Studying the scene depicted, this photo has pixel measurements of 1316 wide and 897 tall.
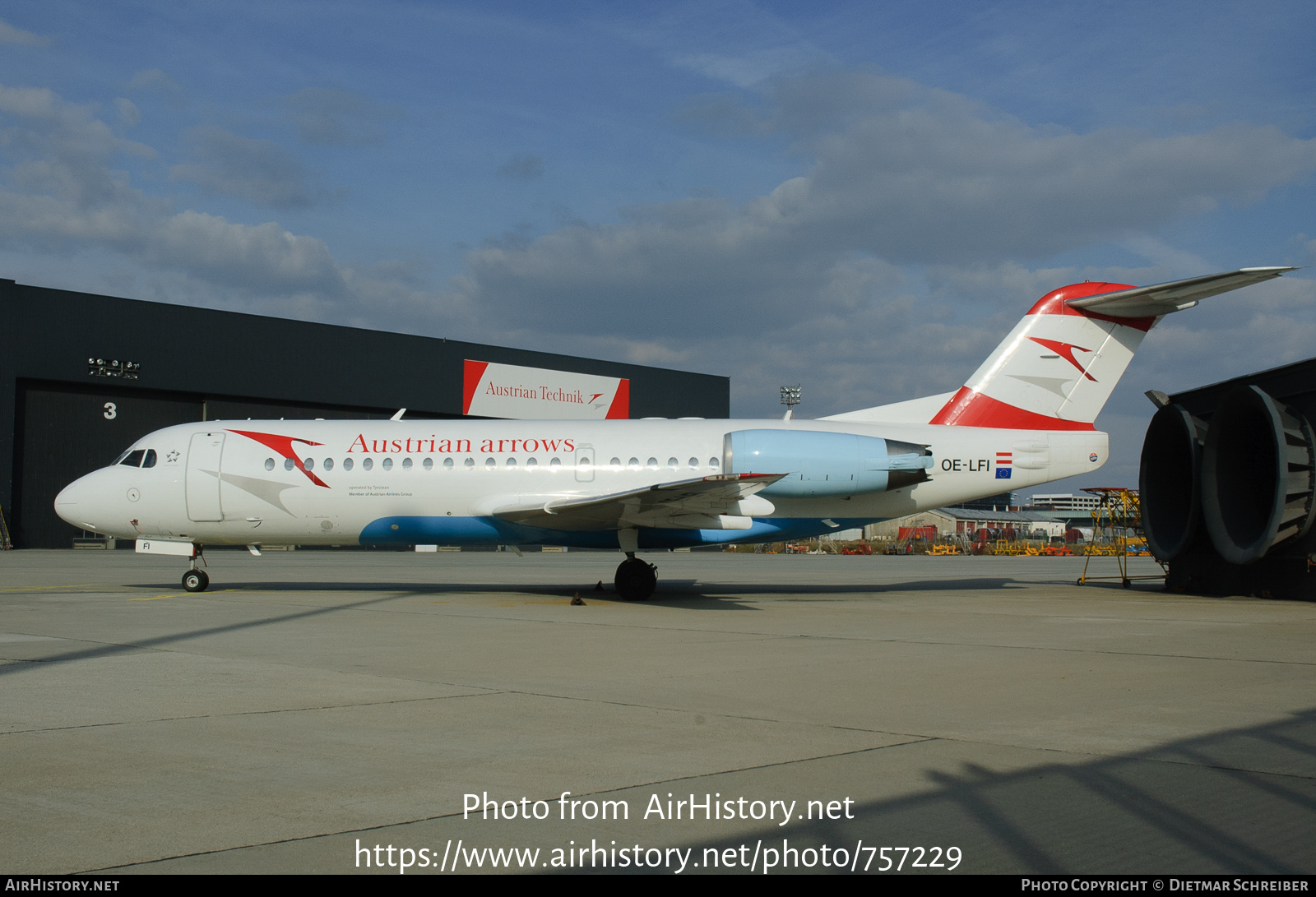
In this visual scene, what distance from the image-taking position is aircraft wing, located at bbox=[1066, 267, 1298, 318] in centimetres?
1639

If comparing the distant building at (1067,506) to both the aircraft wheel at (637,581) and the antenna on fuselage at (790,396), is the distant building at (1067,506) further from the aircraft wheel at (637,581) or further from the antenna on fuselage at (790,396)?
the aircraft wheel at (637,581)

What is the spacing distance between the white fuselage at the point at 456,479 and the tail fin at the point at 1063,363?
0.38 metres

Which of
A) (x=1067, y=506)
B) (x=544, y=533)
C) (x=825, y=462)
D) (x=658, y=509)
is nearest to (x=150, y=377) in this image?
(x=544, y=533)

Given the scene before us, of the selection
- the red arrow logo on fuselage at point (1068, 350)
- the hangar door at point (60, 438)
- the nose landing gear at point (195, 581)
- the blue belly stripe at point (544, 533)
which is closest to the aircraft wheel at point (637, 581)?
the blue belly stripe at point (544, 533)

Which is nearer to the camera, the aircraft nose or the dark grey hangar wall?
the aircraft nose

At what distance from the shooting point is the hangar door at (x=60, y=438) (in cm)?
3916

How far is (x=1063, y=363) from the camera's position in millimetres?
18703

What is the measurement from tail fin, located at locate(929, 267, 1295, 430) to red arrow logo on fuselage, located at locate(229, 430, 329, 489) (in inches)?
501

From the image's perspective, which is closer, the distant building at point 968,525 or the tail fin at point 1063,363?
the tail fin at point 1063,363

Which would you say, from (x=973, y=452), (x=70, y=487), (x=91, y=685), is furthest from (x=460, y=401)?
(x=91, y=685)

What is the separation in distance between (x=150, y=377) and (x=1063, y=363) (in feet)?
122

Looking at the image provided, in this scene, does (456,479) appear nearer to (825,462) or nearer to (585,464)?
(585,464)

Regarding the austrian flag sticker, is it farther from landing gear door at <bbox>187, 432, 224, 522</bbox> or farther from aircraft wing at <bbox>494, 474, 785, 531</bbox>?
landing gear door at <bbox>187, 432, 224, 522</bbox>

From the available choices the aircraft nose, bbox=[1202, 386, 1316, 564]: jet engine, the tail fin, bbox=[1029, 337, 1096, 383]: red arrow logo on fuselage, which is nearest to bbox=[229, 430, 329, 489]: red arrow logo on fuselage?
the aircraft nose
